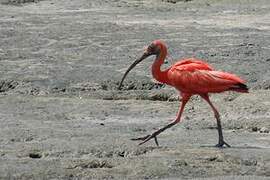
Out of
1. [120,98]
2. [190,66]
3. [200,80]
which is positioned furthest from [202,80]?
[120,98]

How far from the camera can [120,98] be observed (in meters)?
14.0

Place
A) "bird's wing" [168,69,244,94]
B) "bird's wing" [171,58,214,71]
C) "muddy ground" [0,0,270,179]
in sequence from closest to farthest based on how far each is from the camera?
1. "muddy ground" [0,0,270,179]
2. "bird's wing" [168,69,244,94]
3. "bird's wing" [171,58,214,71]

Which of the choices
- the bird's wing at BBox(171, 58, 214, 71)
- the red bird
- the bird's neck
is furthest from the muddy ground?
the bird's wing at BBox(171, 58, 214, 71)

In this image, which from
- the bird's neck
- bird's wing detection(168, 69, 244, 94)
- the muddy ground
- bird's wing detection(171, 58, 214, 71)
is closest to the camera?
the muddy ground

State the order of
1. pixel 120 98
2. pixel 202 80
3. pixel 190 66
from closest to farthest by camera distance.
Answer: pixel 202 80
pixel 190 66
pixel 120 98

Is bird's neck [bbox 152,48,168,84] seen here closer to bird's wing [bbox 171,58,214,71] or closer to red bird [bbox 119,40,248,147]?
red bird [bbox 119,40,248,147]

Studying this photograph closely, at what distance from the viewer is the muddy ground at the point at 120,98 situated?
9.15 meters

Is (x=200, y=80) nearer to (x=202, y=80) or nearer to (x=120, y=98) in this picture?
(x=202, y=80)

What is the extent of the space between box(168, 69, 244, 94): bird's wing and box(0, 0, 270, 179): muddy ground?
25.7 inches

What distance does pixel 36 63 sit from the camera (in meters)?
16.9

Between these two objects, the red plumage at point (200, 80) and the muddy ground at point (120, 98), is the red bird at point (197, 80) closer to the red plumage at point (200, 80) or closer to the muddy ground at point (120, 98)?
the red plumage at point (200, 80)

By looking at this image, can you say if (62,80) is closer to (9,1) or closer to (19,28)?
(19,28)

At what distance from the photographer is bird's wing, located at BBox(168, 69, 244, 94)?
988 centimetres

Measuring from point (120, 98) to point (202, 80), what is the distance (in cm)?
418
